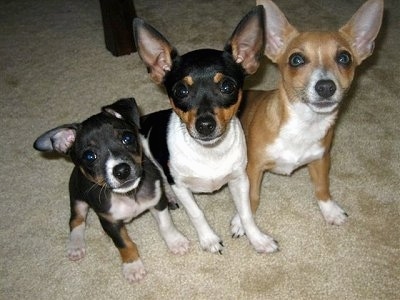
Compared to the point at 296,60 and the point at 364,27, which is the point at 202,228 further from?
the point at 364,27

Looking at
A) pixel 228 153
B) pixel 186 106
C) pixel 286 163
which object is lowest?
pixel 286 163

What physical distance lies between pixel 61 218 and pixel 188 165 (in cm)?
111

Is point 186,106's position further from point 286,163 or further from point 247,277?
point 247,277

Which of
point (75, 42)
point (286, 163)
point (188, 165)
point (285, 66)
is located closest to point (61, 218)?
point (188, 165)

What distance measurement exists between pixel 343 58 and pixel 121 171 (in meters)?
1.39

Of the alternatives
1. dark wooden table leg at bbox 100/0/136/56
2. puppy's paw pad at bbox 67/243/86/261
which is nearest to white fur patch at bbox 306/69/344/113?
puppy's paw pad at bbox 67/243/86/261

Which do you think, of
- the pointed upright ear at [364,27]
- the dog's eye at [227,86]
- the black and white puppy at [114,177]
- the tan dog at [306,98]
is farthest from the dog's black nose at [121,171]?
the pointed upright ear at [364,27]

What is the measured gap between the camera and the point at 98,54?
4430 mm

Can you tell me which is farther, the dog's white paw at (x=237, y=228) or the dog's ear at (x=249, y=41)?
the dog's white paw at (x=237, y=228)

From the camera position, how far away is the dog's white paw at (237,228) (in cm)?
296

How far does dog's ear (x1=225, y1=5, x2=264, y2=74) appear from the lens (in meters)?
2.41

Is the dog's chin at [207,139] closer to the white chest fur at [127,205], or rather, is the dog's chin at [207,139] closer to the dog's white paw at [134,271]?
the white chest fur at [127,205]

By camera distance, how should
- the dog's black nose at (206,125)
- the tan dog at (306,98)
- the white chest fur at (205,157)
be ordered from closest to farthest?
1. the dog's black nose at (206,125)
2. the tan dog at (306,98)
3. the white chest fur at (205,157)

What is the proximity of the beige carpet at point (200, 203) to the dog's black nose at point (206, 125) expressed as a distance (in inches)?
37.1
